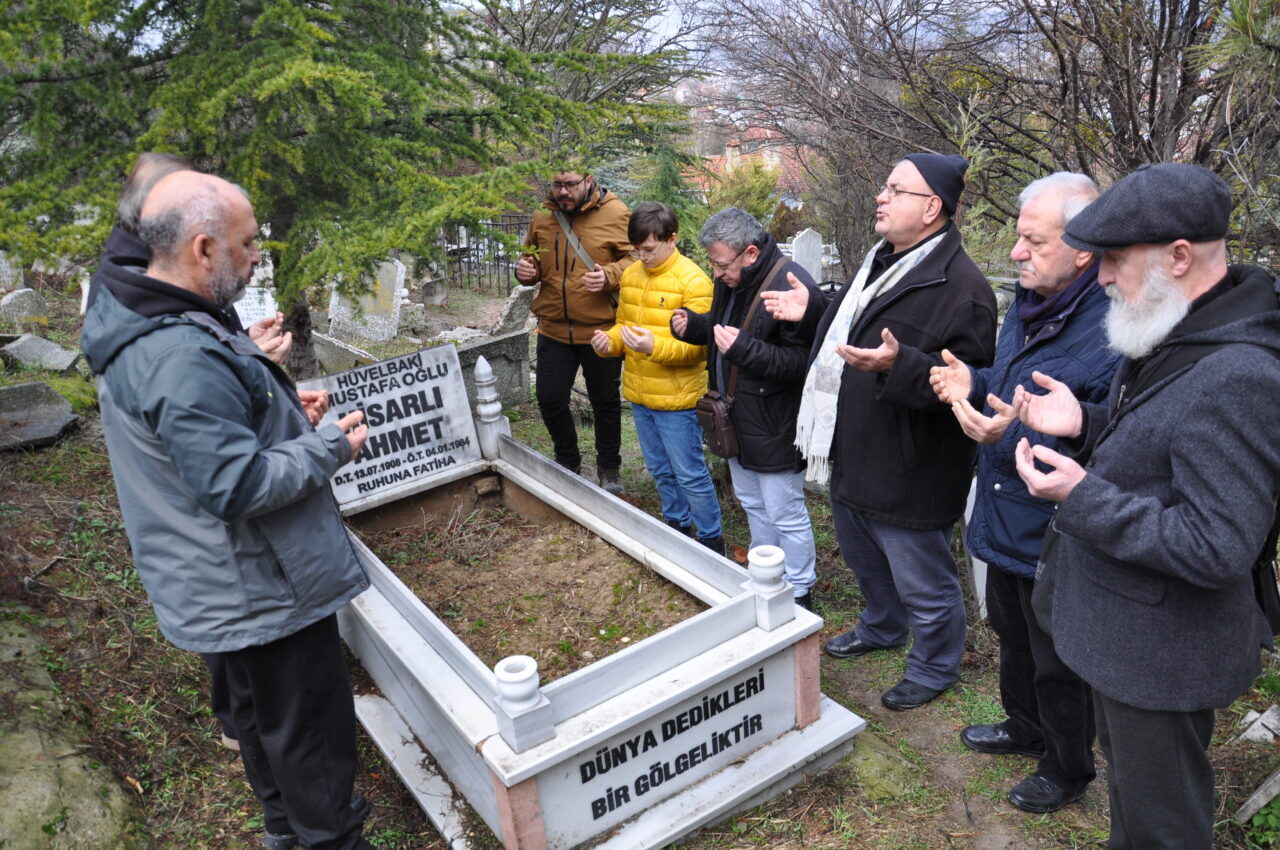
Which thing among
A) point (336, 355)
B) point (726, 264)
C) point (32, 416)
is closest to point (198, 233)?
point (726, 264)

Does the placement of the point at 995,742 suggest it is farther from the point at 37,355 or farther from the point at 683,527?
the point at 37,355

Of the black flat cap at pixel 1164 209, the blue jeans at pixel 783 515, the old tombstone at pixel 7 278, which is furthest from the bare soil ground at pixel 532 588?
the old tombstone at pixel 7 278

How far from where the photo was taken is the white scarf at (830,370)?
2.84m

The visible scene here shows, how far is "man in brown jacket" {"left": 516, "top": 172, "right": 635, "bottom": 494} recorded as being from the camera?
4.62 metres

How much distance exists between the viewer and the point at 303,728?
225cm

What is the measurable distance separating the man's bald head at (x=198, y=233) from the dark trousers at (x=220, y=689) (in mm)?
1109

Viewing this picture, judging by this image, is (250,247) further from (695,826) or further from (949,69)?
(949,69)

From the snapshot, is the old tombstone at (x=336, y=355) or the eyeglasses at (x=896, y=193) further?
the old tombstone at (x=336, y=355)

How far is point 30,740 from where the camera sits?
2648mm

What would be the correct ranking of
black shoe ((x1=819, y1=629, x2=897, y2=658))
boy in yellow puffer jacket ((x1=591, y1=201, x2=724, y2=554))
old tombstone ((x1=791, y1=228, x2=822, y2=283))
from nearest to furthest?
black shoe ((x1=819, y1=629, x2=897, y2=658)) < boy in yellow puffer jacket ((x1=591, y1=201, x2=724, y2=554)) < old tombstone ((x1=791, y1=228, x2=822, y2=283))

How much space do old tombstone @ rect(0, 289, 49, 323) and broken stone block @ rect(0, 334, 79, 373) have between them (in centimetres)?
262

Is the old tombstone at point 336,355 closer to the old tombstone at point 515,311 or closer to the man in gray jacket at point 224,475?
the old tombstone at point 515,311

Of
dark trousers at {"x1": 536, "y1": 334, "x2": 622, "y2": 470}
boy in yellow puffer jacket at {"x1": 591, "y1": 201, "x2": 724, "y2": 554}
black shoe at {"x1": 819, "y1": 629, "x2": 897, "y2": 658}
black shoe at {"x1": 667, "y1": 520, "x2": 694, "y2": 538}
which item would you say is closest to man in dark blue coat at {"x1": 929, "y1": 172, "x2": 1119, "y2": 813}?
black shoe at {"x1": 819, "y1": 629, "x2": 897, "y2": 658}

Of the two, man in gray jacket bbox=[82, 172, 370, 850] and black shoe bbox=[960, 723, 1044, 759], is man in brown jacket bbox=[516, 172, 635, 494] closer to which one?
man in gray jacket bbox=[82, 172, 370, 850]
